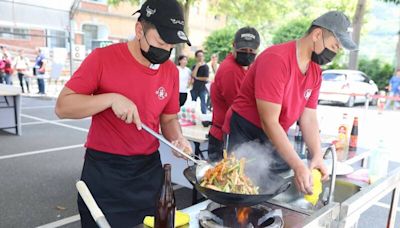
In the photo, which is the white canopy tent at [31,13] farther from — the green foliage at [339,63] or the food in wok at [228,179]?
the green foliage at [339,63]

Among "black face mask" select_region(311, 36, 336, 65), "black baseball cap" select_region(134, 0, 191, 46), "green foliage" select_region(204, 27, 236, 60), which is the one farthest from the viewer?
"green foliage" select_region(204, 27, 236, 60)

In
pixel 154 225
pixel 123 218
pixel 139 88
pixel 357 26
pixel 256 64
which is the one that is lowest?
pixel 123 218

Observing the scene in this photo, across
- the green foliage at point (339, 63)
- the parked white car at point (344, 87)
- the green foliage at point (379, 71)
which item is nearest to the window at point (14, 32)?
the parked white car at point (344, 87)

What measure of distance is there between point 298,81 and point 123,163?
104cm

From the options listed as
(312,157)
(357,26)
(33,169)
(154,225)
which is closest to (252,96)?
(312,157)

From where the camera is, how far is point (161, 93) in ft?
5.62

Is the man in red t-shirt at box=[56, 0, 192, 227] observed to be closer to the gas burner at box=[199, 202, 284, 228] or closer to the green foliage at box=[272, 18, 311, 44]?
the gas burner at box=[199, 202, 284, 228]

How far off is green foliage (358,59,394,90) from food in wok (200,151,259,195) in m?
19.0

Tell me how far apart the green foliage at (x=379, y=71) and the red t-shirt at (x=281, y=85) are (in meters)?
18.2

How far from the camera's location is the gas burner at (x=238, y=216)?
1269 millimetres

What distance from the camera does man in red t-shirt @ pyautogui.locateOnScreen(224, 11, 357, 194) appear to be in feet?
5.68

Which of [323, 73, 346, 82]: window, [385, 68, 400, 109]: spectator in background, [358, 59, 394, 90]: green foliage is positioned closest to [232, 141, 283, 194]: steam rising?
[323, 73, 346, 82]: window

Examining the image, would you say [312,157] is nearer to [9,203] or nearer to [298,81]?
[298,81]

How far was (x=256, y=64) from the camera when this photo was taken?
194 cm
